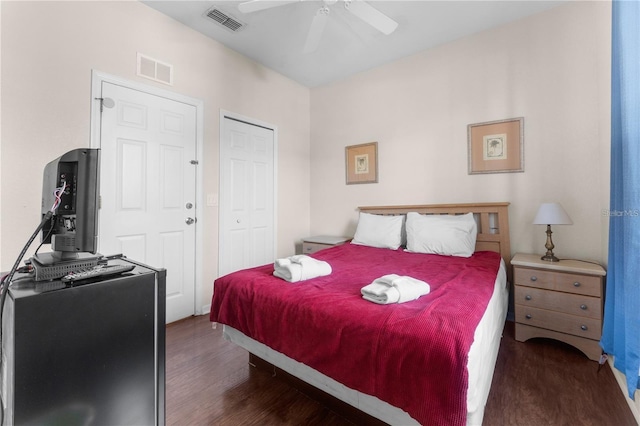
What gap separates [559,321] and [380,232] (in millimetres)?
1564

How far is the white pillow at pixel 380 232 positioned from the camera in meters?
2.88

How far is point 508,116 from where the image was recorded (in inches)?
104

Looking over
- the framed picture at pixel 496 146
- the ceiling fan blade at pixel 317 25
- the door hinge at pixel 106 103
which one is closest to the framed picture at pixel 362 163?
the framed picture at pixel 496 146

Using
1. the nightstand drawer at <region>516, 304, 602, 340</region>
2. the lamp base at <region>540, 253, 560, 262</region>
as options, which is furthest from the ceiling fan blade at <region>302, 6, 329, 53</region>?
the nightstand drawer at <region>516, 304, 602, 340</region>

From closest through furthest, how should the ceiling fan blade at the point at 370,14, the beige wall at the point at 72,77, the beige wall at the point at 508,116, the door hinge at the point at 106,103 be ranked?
1. the beige wall at the point at 72,77
2. the ceiling fan blade at the point at 370,14
3. the door hinge at the point at 106,103
4. the beige wall at the point at 508,116

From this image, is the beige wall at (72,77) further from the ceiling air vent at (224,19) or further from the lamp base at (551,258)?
the lamp base at (551,258)

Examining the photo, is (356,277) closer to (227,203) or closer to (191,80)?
(227,203)

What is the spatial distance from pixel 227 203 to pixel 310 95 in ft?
7.16

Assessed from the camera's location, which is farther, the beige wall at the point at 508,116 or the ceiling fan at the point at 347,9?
the beige wall at the point at 508,116

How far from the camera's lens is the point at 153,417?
925mm

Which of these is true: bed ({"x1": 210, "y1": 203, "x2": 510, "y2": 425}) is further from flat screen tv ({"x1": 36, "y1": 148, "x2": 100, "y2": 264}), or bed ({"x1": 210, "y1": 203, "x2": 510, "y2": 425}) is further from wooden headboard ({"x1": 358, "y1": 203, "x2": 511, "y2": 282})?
flat screen tv ({"x1": 36, "y1": 148, "x2": 100, "y2": 264})

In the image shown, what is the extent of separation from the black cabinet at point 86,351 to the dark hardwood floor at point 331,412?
68 centimetres

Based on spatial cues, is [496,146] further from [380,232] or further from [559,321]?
[559,321]

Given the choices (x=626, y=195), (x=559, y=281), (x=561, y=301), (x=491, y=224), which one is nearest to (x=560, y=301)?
(x=561, y=301)
